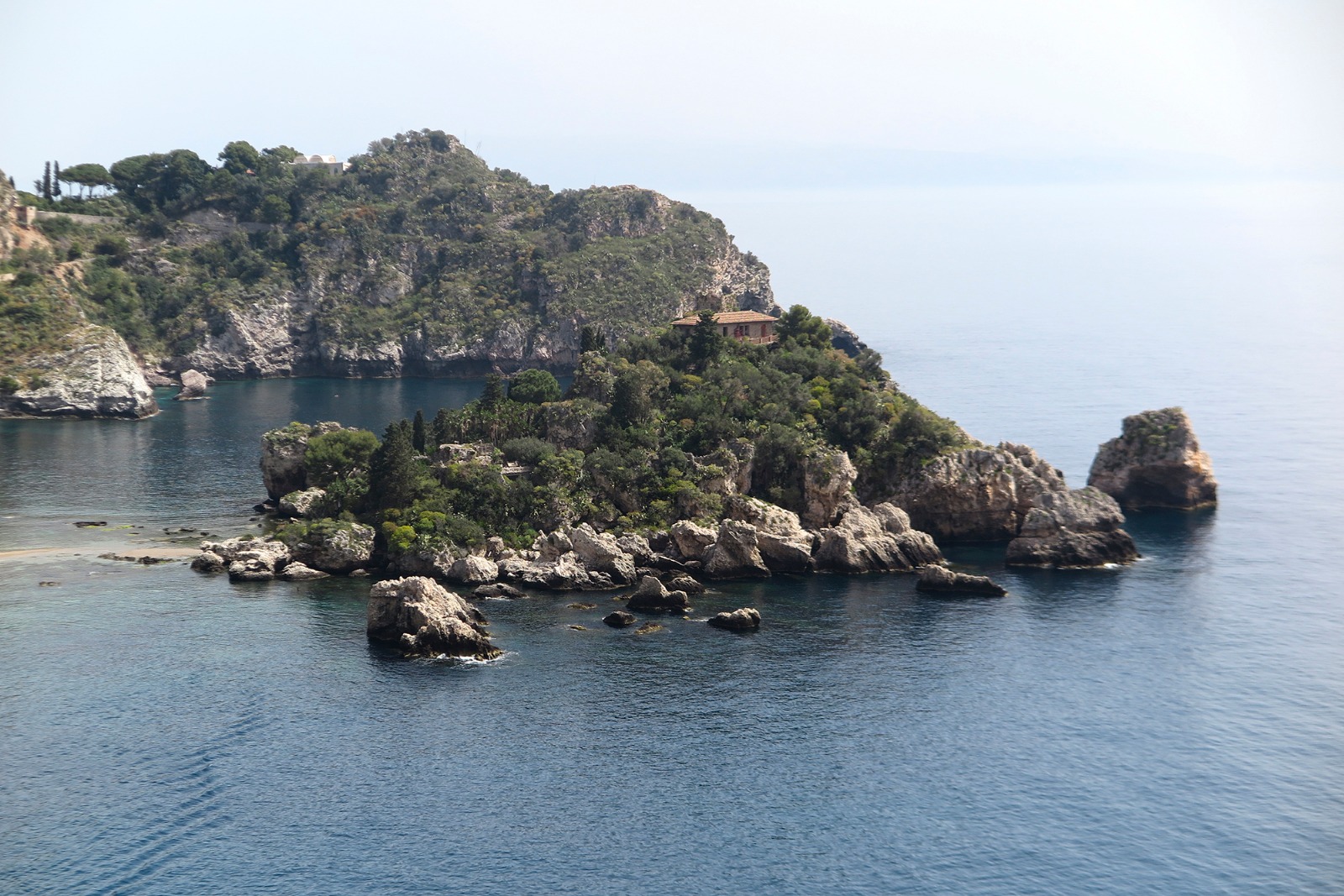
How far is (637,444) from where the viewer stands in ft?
433

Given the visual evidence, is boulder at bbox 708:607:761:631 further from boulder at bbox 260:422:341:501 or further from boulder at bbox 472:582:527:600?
boulder at bbox 260:422:341:501

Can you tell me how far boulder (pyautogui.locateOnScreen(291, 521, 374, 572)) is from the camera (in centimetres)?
11900

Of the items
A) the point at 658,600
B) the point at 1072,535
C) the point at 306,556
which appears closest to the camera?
the point at 658,600

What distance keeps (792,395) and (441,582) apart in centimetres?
4588

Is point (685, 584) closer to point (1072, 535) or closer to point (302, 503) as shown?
point (1072, 535)

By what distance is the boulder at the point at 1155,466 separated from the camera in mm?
144000

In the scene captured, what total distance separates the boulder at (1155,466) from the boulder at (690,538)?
51018 mm

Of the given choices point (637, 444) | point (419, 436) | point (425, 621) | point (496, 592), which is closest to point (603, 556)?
point (496, 592)

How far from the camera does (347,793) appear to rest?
253 ft

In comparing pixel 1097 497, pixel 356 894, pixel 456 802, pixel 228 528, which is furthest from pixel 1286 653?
pixel 228 528

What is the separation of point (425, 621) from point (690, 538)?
30437 millimetres

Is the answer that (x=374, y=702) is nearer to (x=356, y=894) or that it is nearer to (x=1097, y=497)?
(x=356, y=894)

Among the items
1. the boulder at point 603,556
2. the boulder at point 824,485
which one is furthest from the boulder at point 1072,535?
the boulder at point 603,556

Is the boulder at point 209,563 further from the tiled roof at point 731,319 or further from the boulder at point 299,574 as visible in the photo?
the tiled roof at point 731,319
